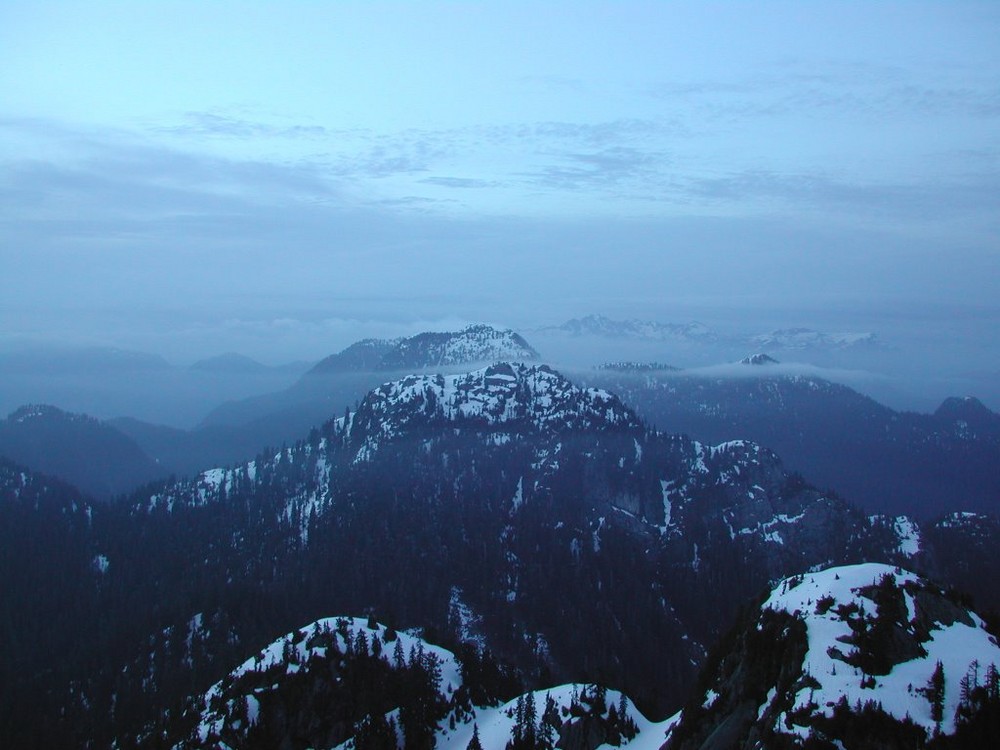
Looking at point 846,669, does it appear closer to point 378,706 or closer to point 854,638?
point 854,638

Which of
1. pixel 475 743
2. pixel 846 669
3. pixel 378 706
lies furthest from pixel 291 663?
pixel 846 669

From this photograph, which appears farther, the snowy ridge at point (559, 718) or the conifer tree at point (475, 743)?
the snowy ridge at point (559, 718)

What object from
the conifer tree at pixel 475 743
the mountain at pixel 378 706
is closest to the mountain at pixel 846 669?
the mountain at pixel 378 706

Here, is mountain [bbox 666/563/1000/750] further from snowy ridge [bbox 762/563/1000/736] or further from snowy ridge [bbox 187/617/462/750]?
snowy ridge [bbox 187/617/462/750]

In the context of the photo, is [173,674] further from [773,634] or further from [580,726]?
[773,634]

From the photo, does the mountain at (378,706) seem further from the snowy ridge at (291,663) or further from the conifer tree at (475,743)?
the conifer tree at (475,743)
